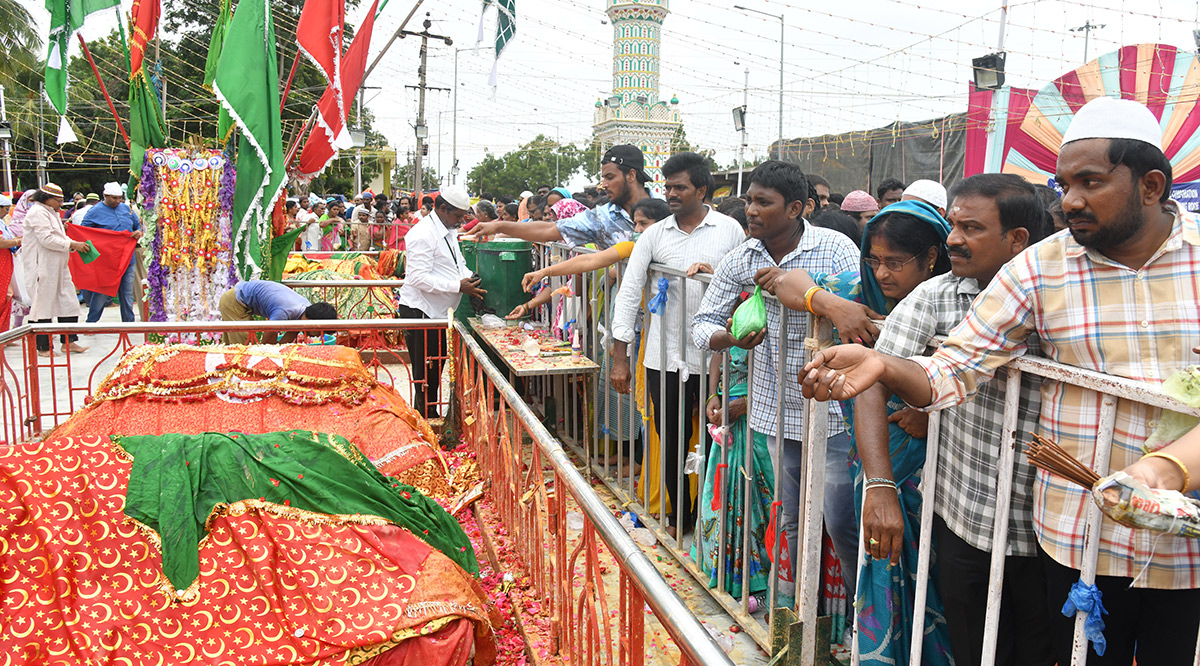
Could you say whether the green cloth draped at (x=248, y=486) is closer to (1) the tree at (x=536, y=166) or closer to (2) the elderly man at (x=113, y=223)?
(2) the elderly man at (x=113, y=223)

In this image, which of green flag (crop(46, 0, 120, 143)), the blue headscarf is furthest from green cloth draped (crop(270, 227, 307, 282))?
the blue headscarf

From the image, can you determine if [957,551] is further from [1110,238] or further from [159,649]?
[159,649]

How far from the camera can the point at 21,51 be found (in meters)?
28.2

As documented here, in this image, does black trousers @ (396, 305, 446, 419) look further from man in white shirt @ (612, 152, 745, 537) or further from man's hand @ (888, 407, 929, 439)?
man's hand @ (888, 407, 929, 439)

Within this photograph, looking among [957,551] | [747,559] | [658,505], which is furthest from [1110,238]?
[658,505]

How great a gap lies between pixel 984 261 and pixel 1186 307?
0.54 m

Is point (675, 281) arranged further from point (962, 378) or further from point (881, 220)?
point (962, 378)

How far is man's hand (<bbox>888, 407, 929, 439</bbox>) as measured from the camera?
2365 millimetres

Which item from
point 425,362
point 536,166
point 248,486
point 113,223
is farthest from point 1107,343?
point 536,166

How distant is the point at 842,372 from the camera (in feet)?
6.48

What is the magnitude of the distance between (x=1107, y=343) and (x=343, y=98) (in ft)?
21.2

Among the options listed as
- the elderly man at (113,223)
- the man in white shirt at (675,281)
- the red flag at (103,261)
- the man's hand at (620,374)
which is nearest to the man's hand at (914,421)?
the man in white shirt at (675,281)

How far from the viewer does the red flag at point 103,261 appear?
36.1ft

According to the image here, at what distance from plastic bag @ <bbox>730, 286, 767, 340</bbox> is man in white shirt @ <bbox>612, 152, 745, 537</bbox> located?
88 cm
